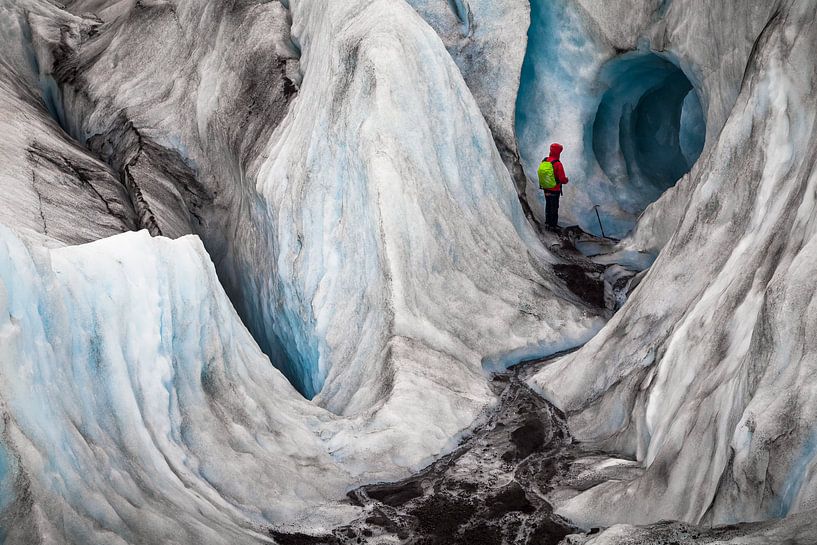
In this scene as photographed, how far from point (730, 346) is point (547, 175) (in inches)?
280

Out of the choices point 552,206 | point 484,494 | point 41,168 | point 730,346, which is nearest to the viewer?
point 730,346

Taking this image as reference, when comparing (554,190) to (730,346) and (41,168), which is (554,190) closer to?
(41,168)

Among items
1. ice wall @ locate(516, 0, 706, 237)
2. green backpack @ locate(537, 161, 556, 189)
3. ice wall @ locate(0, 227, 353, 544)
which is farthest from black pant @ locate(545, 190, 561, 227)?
ice wall @ locate(0, 227, 353, 544)

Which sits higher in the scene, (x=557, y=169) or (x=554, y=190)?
(x=557, y=169)

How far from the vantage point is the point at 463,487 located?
8.49 m

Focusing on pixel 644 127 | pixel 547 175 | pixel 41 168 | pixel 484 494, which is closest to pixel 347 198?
pixel 41 168

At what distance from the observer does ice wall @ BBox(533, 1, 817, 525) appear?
20.3 ft

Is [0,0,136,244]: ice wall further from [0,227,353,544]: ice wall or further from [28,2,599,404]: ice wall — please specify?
[0,227,353,544]: ice wall

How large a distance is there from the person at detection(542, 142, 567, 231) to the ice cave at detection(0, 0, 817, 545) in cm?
7

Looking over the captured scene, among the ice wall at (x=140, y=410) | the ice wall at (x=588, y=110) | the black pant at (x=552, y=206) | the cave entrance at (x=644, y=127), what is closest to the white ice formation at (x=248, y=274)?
the ice wall at (x=140, y=410)

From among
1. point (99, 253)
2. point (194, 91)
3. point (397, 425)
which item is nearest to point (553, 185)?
point (194, 91)

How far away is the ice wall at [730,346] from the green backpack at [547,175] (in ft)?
12.3

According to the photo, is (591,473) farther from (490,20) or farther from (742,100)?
(490,20)

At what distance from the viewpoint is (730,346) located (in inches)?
305
